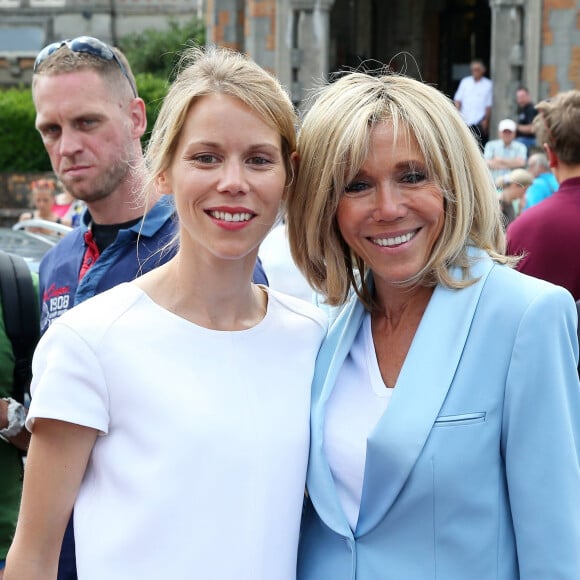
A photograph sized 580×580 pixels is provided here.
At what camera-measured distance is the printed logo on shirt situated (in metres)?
3.39

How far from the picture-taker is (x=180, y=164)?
2.58m

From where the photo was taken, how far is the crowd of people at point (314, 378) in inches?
93.1

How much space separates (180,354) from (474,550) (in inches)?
33.3

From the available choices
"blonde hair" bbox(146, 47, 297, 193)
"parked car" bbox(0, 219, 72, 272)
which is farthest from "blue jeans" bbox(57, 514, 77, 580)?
"parked car" bbox(0, 219, 72, 272)

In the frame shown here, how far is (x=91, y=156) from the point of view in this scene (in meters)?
3.41

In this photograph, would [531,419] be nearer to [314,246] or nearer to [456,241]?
[456,241]

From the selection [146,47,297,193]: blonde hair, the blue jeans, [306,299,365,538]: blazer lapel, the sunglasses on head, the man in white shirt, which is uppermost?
the sunglasses on head

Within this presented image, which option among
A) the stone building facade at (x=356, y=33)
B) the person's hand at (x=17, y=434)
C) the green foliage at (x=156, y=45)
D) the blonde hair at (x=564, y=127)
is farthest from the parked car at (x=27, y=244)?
the green foliage at (x=156, y=45)

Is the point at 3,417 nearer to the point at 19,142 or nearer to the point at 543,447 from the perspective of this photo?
the point at 543,447

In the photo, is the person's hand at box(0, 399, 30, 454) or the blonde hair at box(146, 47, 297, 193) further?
the person's hand at box(0, 399, 30, 454)

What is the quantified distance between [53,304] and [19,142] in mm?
20448

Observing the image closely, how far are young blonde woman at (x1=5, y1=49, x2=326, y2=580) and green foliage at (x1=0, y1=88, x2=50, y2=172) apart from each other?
21.0 metres

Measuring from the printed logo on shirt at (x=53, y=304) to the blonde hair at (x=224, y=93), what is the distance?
829 mm

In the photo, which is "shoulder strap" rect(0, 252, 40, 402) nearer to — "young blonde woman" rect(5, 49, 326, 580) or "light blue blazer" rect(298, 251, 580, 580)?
"young blonde woman" rect(5, 49, 326, 580)
